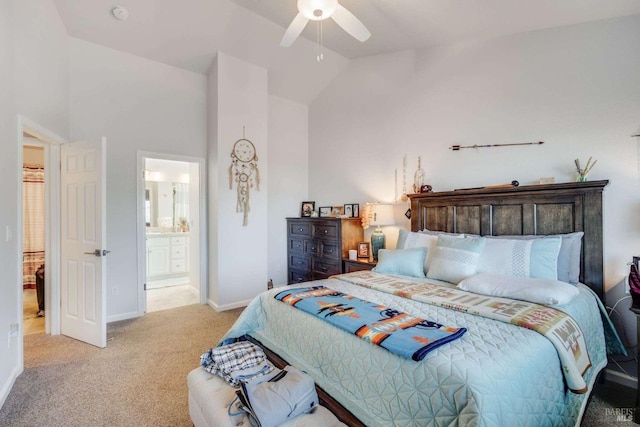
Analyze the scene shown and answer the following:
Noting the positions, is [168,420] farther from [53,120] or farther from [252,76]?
[252,76]

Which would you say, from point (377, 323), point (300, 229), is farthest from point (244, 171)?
point (377, 323)

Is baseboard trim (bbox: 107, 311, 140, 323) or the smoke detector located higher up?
the smoke detector

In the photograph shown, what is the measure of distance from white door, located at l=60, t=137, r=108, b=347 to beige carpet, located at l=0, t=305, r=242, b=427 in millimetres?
211

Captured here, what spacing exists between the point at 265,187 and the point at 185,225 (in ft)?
8.61

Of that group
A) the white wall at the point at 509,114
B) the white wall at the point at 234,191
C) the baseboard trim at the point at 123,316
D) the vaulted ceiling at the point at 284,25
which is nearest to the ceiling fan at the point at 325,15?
the vaulted ceiling at the point at 284,25

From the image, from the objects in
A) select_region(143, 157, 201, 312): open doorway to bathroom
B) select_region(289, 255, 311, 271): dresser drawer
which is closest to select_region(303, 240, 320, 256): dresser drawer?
select_region(289, 255, 311, 271): dresser drawer

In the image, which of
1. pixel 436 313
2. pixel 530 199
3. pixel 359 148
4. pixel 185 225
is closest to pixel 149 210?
pixel 185 225

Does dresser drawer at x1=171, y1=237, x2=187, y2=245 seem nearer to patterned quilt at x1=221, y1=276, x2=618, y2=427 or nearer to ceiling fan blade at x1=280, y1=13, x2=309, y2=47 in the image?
ceiling fan blade at x1=280, y1=13, x2=309, y2=47

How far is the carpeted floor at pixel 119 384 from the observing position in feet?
6.31

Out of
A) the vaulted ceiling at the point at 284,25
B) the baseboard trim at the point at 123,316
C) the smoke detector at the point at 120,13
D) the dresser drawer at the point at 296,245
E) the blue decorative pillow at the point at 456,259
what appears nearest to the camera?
the blue decorative pillow at the point at 456,259

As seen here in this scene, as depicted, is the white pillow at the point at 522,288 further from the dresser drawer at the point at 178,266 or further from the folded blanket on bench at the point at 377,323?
the dresser drawer at the point at 178,266

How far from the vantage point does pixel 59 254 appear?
3.21 metres

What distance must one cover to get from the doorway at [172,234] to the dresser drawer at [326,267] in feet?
5.37

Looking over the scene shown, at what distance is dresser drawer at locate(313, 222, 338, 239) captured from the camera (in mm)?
4125
